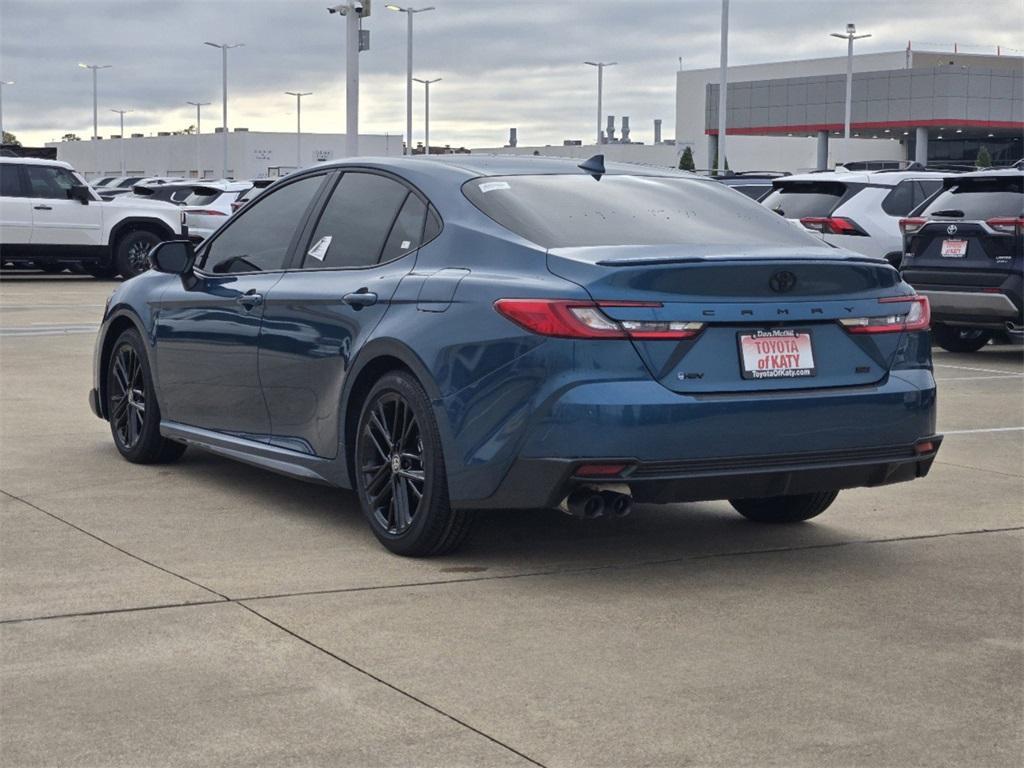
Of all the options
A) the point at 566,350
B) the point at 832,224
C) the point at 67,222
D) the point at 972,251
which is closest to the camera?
the point at 566,350

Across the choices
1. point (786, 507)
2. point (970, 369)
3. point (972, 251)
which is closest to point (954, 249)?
point (972, 251)

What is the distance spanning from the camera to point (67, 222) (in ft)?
87.4

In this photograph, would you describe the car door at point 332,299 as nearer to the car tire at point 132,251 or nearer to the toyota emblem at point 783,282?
the toyota emblem at point 783,282

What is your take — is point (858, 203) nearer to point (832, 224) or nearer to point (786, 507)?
point (832, 224)

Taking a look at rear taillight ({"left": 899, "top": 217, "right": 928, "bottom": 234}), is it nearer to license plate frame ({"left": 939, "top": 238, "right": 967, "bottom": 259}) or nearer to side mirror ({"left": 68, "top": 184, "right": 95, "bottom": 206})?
license plate frame ({"left": 939, "top": 238, "right": 967, "bottom": 259})

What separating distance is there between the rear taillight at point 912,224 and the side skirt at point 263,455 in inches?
363

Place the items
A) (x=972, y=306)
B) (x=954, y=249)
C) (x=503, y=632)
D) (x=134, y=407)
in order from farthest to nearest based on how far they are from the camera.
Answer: (x=954, y=249) → (x=972, y=306) → (x=134, y=407) → (x=503, y=632)

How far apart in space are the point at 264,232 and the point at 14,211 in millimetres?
19432

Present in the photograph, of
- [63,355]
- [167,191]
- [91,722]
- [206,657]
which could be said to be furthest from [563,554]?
[167,191]

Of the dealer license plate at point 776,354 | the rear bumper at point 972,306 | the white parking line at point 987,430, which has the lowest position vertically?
the white parking line at point 987,430

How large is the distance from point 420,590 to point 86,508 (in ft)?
7.02

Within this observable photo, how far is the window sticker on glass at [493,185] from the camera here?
6.66 meters

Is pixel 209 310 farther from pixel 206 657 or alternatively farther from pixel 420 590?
pixel 206 657

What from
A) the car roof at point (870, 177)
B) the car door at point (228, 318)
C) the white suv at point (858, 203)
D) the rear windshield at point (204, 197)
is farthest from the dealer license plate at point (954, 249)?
the rear windshield at point (204, 197)
